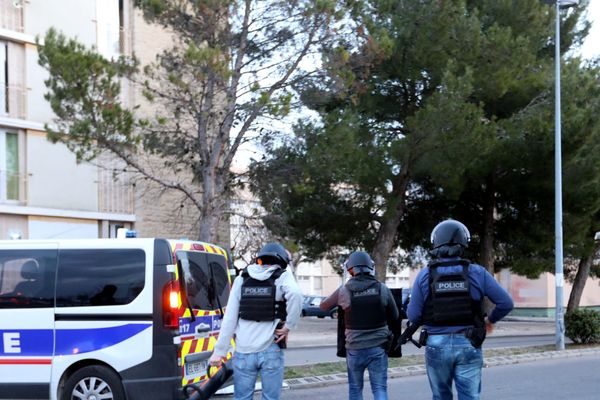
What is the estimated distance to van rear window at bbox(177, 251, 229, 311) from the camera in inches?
345

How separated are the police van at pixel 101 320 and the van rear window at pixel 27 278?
11mm

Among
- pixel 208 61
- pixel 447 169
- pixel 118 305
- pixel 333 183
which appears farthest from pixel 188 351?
pixel 447 169

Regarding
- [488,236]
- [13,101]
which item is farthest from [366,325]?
[488,236]

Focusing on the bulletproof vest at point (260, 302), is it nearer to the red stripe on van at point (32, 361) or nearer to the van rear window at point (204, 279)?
the van rear window at point (204, 279)

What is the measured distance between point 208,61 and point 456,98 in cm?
974

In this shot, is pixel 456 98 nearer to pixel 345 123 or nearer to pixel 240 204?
pixel 345 123

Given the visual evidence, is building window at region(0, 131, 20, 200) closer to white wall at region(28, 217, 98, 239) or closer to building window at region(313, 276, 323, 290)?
white wall at region(28, 217, 98, 239)

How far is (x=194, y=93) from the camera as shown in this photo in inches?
591

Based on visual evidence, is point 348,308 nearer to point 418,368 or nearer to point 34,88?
point 418,368

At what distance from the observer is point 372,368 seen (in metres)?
7.49

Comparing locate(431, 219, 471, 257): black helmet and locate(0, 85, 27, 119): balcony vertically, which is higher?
locate(0, 85, 27, 119): balcony

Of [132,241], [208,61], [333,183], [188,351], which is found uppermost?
[208,61]

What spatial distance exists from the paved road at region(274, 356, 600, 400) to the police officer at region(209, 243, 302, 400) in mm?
4965

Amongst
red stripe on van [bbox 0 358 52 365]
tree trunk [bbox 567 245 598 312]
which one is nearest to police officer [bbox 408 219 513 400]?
red stripe on van [bbox 0 358 52 365]
